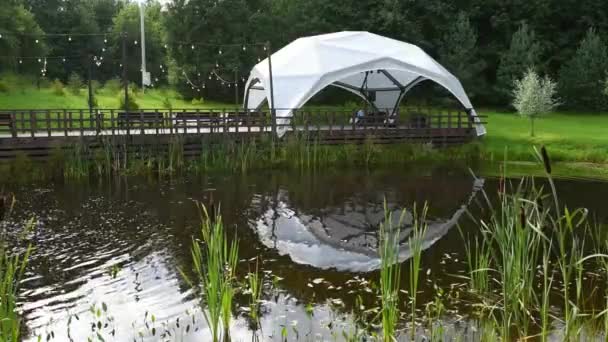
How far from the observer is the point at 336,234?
10.9m

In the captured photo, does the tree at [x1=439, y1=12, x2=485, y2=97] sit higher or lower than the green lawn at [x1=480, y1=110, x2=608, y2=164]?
higher

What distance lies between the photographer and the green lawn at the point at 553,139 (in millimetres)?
19969

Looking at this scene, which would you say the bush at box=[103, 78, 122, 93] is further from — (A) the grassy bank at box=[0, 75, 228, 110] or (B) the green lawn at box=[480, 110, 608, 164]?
(B) the green lawn at box=[480, 110, 608, 164]

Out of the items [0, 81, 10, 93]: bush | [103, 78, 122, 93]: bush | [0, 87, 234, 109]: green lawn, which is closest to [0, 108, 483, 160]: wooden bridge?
[0, 87, 234, 109]: green lawn

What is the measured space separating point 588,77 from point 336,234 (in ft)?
97.2

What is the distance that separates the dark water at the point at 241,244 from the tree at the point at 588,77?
70.0 ft

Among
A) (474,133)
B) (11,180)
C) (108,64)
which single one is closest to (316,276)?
(11,180)

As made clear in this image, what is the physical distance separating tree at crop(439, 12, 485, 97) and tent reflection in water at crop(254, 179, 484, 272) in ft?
83.9

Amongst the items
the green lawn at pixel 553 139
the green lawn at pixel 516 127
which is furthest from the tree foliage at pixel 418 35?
the green lawn at pixel 553 139

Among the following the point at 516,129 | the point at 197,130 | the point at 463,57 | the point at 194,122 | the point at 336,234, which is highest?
the point at 463,57

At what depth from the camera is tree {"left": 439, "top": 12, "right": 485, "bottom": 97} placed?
3712cm

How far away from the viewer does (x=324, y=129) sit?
20906 millimetres

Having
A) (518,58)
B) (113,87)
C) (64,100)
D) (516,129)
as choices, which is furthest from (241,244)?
(518,58)

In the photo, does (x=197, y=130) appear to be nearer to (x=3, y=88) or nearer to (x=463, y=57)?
(x=3, y=88)
